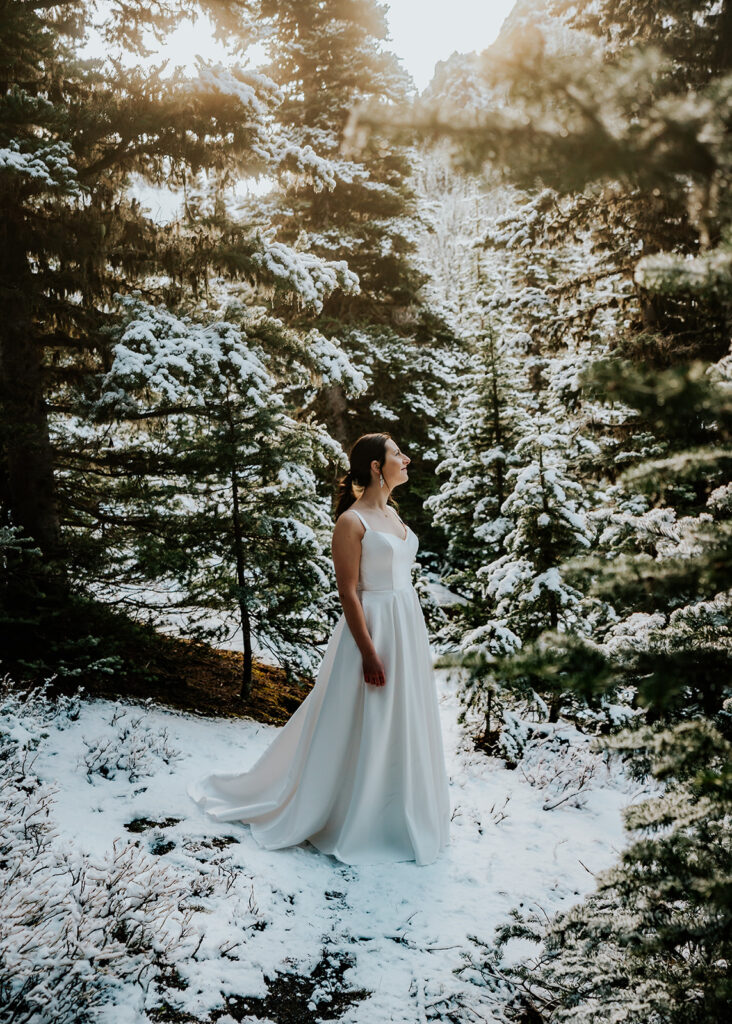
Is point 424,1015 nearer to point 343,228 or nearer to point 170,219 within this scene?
point 170,219

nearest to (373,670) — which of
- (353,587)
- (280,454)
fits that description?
(353,587)

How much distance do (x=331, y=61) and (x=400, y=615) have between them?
650 inches

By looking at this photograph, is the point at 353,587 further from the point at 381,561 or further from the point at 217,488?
the point at 217,488

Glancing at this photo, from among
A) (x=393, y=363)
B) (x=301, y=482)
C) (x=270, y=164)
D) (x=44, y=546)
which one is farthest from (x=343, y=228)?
(x=44, y=546)

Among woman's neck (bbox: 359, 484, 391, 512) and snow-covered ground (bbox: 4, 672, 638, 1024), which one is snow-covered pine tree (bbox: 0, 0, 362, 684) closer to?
snow-covered ground (bbox: 4, 672, 638, 1024)

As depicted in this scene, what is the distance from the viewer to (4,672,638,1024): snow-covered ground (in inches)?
108

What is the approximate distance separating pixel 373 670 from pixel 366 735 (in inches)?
17.8

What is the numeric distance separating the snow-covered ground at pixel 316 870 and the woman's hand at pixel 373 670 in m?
1.15

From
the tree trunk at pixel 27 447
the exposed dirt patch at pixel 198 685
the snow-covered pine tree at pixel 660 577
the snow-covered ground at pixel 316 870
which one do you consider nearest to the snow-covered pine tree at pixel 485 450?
the exposed dirt patch at pixel 198 685

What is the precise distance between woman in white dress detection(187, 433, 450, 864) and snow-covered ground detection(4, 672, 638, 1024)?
0.19 m

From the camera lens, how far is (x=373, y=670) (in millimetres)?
4156

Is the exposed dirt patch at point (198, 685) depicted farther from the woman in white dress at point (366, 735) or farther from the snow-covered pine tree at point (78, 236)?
the woman in white dress at point (366, 735)

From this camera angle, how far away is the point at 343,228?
51.3 feet

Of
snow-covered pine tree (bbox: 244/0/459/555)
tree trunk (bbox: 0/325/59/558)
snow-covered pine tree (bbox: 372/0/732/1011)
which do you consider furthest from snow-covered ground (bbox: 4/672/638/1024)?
snow-covered pine tree (bbox: 244/0/459/555)
